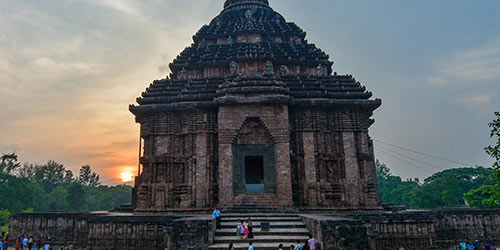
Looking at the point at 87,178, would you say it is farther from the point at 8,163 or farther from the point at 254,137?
the point at 254,137

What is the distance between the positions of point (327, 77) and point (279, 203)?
8.14m

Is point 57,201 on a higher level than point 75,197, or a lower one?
lower

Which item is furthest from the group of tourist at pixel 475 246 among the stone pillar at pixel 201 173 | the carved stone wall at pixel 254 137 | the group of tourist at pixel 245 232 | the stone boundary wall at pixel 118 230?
the stone pillar at pixel 201 173

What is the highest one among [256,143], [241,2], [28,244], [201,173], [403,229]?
[241,2]

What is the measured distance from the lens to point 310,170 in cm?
1597

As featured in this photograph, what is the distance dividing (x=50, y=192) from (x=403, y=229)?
3163 inches

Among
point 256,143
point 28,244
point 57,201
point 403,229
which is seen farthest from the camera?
point 57,201

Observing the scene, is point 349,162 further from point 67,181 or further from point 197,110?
point 67,181

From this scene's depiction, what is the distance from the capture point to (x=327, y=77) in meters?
18.7

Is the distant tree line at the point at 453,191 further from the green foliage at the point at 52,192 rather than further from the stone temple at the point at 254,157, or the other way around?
the green foliage at the point at 52,192

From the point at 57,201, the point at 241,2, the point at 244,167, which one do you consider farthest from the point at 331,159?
the point at 57,201

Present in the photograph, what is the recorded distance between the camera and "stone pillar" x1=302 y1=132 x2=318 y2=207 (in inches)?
615

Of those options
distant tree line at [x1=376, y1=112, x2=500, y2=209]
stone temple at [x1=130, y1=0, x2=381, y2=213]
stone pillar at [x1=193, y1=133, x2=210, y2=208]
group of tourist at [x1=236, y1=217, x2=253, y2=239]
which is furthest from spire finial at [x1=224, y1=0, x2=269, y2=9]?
distant tree line at [x1=376, y1=112, x2=500, y2=209]

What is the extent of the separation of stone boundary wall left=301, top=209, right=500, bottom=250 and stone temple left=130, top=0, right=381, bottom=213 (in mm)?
3186
